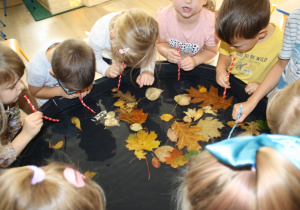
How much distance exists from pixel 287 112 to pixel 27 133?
113 centimetres

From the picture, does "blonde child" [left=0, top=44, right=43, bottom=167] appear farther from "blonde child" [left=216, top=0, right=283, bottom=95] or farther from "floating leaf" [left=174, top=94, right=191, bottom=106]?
"blonde child" [left=216, top=0, right=283, bottom=95]

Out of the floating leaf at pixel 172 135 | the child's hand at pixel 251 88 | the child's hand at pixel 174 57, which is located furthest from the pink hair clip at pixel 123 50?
the child's hand at pixel 251 88

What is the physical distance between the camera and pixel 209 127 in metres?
1.27

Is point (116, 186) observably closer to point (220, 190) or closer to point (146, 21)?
point (220, 190)

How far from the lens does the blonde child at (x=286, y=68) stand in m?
1.16

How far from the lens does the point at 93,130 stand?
129cm

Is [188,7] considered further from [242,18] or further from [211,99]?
[211,99]

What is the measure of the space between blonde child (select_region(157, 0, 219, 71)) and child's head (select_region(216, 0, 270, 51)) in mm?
338

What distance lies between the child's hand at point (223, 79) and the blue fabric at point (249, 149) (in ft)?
2.88

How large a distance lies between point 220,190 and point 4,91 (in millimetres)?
1066

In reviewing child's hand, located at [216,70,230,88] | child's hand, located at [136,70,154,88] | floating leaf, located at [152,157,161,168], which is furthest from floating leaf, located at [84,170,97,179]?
child's hand, located at [216,70,230,88]

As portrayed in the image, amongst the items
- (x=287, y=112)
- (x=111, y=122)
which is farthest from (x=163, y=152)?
(x=287, y=112)

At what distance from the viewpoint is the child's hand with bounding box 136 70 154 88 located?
58.9 inches

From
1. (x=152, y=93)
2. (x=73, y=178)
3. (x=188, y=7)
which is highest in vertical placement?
(x=188, y=7)
